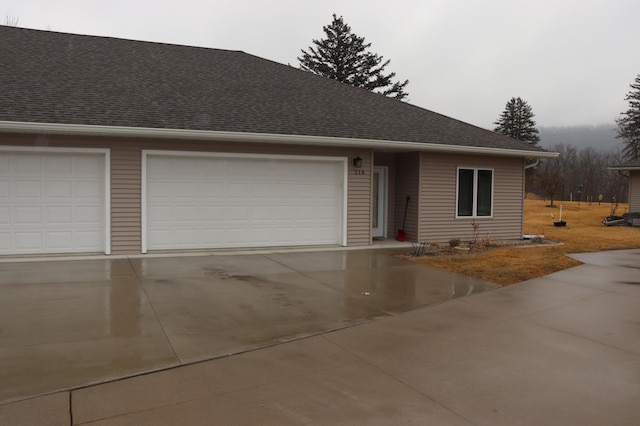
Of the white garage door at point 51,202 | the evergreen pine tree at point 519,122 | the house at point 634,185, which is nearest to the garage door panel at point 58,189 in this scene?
the white garage door at point 51,202

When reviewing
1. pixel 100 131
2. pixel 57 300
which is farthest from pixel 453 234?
pixel 57 300

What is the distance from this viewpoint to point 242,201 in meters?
12.0

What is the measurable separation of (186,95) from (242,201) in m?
2.97

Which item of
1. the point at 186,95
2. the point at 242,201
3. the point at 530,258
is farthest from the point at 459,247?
the point at 186,95

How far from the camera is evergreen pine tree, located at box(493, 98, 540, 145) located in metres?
54.8

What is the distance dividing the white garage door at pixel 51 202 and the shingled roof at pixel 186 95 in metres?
1.06

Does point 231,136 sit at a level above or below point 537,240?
above

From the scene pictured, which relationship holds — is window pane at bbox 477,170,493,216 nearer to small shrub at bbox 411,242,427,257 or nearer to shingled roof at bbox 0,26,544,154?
shingled roof at bbox 0,26,544,154

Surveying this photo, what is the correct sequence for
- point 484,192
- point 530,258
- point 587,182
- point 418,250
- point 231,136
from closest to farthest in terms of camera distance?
point 231,136, point 530,258, point 418,250, point 484,192, point 587,182

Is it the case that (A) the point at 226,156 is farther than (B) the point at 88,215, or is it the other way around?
(A) the point at 226,156

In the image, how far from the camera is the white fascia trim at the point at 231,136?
9.55 m

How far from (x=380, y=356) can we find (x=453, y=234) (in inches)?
381

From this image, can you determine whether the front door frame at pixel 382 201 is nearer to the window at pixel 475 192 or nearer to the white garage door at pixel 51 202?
the window at pixel 475 192

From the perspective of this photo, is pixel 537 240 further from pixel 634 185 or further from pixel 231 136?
pixel 634 185
